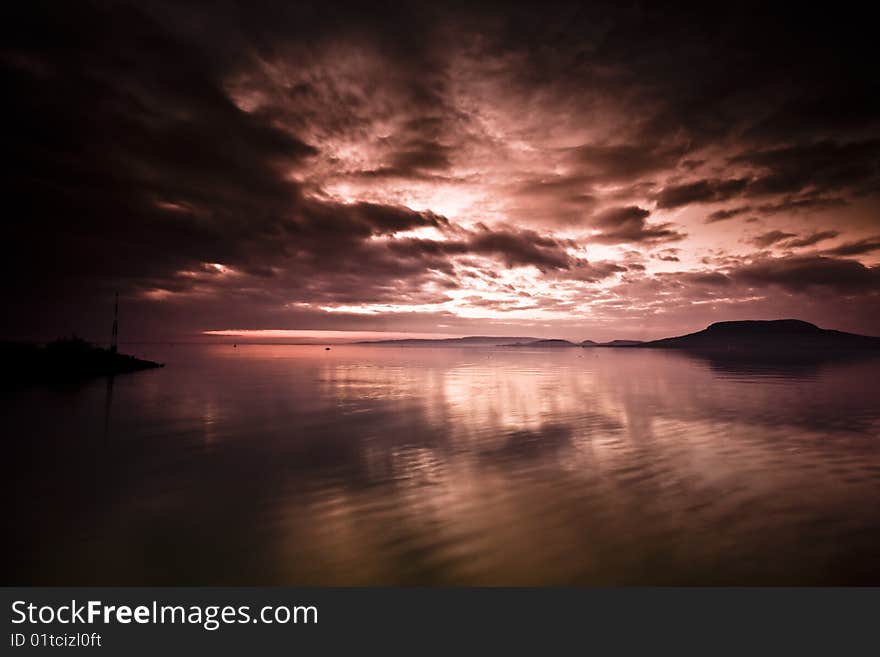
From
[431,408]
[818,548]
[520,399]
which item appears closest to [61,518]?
[818,548]

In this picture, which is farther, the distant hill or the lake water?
the distant hill

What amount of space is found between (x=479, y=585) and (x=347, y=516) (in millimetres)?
4778

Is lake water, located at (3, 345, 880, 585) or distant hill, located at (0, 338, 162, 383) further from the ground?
distant hill, located at (0, 338, 162, 383)

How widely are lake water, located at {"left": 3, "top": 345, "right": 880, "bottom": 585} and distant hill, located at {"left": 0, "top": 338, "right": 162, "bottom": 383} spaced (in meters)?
34.4

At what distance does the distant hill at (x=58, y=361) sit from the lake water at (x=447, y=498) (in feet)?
113

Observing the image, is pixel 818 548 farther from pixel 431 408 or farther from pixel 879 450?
pixel 431 408

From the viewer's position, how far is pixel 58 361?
5700 cm

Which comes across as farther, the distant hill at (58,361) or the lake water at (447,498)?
the distant hill at (58,361)

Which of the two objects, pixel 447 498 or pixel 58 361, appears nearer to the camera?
pixel 447 498

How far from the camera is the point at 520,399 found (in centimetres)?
3638

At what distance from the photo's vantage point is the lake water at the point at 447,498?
350 inches

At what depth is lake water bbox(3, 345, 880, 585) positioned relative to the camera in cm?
890

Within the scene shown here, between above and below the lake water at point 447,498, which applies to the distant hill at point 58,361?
above

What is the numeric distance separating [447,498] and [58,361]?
7119 centimetres
